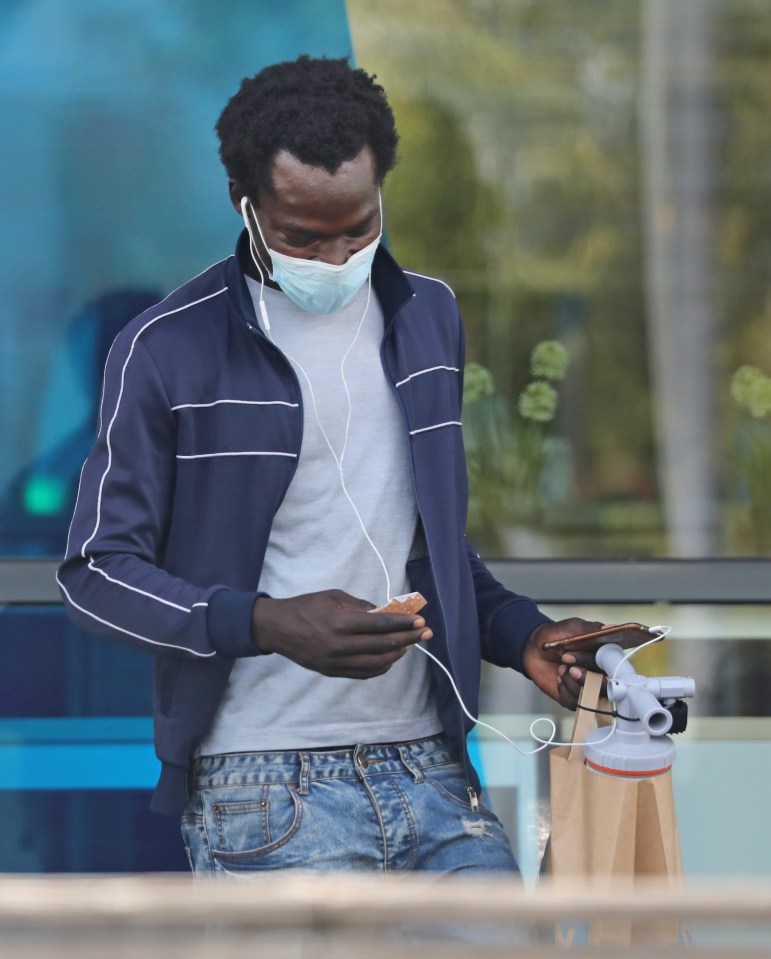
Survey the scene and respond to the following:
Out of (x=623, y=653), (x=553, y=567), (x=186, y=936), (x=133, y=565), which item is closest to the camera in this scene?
(x=186, y=936)

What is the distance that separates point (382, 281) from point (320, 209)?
0.74 feet

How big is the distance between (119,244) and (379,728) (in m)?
2.23

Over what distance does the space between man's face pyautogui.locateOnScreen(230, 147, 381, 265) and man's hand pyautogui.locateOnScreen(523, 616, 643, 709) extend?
2.14 ft

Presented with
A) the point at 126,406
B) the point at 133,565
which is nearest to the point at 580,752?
the point at 133,565

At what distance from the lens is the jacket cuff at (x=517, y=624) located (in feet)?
6.93

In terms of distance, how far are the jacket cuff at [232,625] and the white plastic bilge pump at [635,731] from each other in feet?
1.68

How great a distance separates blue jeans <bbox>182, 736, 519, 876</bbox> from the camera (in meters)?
1.90

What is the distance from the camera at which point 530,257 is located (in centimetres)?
383

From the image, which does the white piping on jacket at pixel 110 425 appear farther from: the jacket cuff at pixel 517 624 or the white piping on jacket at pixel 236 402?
the jacket cuff at pixel 517 624

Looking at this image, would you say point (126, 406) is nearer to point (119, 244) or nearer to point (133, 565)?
point (133, 565)

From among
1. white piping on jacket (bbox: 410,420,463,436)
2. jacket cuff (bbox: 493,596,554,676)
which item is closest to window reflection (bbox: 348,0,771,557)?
jacket cuff (bbox: 493,596,554,676)

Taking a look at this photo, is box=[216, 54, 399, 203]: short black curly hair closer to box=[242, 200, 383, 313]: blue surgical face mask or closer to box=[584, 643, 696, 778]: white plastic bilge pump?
box=[242, 200, 383, 313]: blue surgical face mask

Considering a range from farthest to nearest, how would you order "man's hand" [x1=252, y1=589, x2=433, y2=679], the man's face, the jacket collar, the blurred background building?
1. the blurred background building
2. the jacket collar
3. the man's face
4. "man's hand" [x1=252, y1=589, x2=433, y2=679]

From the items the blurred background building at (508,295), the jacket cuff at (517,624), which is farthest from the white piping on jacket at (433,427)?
the blurred background building at (508,295)
